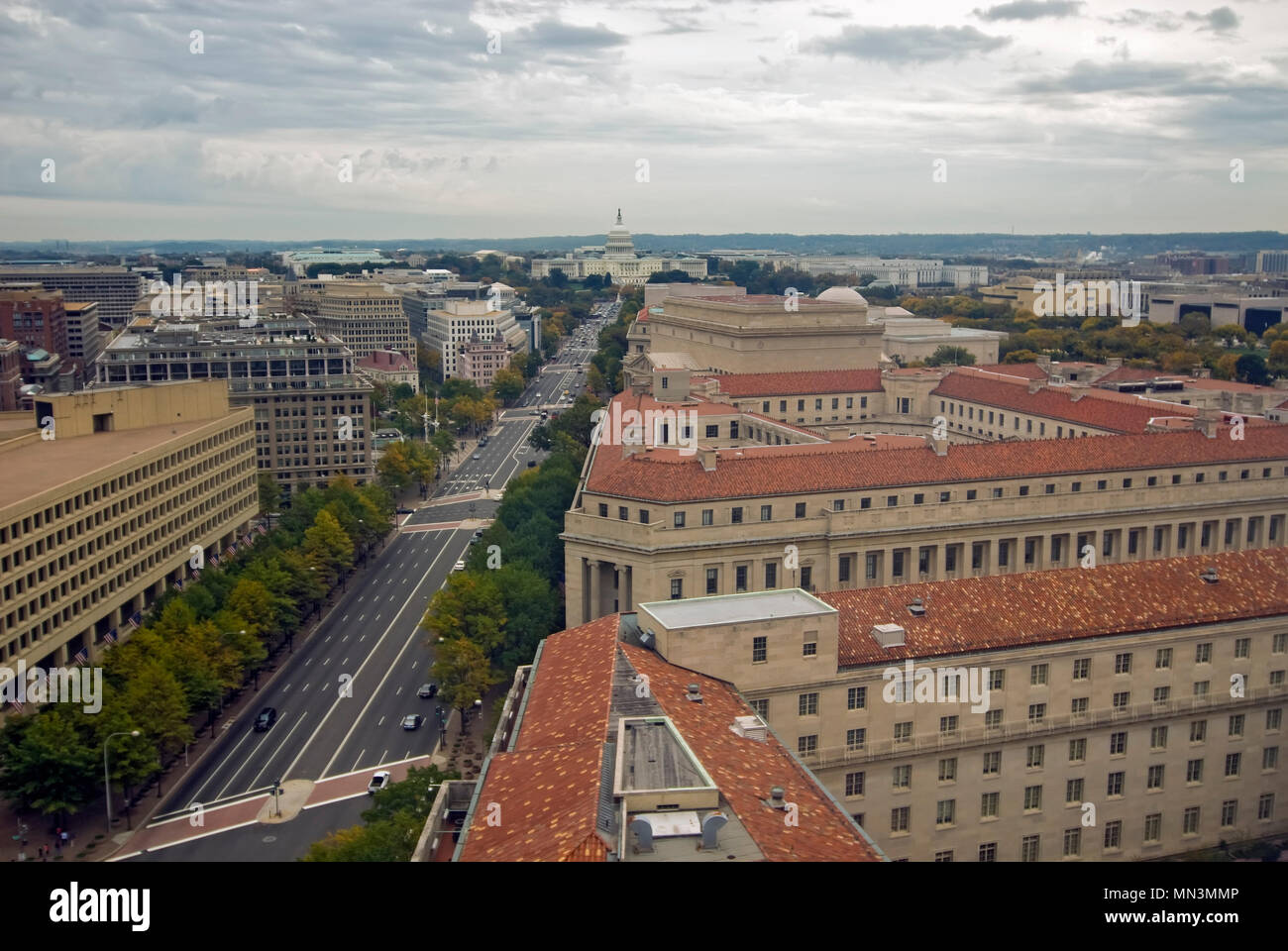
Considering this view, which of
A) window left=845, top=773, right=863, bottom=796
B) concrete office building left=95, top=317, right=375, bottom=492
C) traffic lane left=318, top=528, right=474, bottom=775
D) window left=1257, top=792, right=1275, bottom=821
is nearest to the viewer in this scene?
window left=845, top=773, right=863, bottom=796

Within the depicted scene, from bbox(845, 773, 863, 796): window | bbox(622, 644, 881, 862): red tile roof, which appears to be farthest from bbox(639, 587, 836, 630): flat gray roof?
bbox(845, 773, 863, 796): window

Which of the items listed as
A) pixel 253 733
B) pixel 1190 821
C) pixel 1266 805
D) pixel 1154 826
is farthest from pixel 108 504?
pixel 1266 805

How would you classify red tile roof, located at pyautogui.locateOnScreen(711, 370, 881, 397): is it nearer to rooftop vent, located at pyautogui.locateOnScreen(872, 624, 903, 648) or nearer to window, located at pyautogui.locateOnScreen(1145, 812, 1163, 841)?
window, located at pyautogui.locateOnScreen(1145, 812, 1163, 841)

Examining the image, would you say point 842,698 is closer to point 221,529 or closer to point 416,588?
point 416,588

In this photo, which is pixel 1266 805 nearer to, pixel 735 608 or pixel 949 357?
pixel 735 608

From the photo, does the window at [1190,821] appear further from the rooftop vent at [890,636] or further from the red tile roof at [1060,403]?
the red tile roof at [1060,403]
